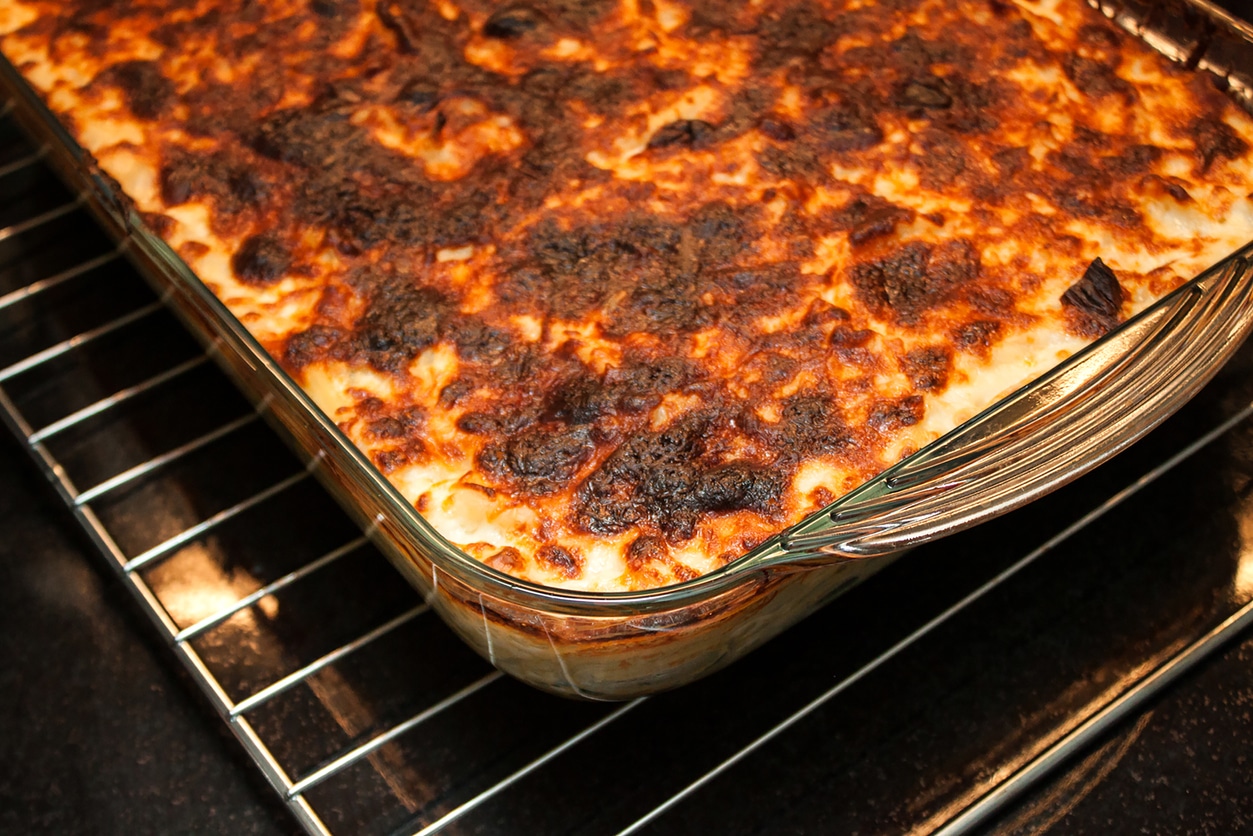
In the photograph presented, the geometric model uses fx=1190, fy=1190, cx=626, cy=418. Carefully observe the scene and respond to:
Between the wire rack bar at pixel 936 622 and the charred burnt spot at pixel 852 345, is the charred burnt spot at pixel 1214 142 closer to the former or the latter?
the wire rack bar at pixel 936 622

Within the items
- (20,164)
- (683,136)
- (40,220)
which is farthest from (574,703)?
(20,164)

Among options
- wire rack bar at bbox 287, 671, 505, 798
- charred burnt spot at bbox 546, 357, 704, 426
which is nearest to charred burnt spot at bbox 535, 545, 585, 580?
charred burnt spot at bbox 546, 357, 704, 426

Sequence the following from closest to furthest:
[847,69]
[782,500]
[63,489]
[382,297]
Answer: [782,500] → [382,297] → [63,489] → [847,69]

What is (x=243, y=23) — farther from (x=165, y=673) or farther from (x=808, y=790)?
(x=808, y=790)

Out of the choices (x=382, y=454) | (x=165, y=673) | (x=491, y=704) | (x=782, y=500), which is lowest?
(x=165, y=673)

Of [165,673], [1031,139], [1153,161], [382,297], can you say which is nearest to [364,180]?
[382,297]
